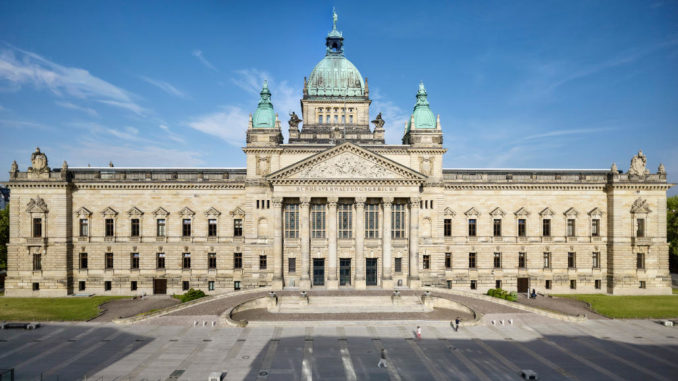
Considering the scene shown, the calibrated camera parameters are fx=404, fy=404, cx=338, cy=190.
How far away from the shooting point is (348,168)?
184 feet

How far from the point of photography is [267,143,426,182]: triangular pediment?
5550 cm

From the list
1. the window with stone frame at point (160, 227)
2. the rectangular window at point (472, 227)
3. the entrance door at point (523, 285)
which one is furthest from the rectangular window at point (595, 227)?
the window with stone frame at point (160, 227)

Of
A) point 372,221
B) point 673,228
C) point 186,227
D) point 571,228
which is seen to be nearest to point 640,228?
point 571,228

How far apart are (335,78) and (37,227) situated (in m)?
51.0

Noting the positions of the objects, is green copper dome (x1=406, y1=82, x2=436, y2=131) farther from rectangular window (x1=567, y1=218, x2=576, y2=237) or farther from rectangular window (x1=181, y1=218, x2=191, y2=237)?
rectangular window (x1=181, y1=218, x2=191, y2=237)

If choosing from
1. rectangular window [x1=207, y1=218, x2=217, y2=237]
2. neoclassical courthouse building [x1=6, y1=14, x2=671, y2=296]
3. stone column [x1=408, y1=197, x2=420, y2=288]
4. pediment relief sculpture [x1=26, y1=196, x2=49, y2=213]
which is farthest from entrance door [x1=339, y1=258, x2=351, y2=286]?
pediment relief sculpture [x1=26, y1=196, x2=49, y2=213]

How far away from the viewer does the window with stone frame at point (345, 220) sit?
57.6 meters

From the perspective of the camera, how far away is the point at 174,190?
59.6m

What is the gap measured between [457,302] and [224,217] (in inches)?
1359

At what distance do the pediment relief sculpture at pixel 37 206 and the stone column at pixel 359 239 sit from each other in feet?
144

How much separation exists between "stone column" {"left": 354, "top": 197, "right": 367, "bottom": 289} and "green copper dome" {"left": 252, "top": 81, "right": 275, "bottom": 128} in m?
17.5

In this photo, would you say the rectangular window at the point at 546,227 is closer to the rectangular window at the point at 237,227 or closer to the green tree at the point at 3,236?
the rectangular window at the point at 237,227

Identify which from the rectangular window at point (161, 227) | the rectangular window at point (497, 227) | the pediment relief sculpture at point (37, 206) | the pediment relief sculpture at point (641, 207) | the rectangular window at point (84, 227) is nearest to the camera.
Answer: the pediment relief sculpture at point (37, 206)

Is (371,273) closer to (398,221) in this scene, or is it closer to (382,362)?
(398,221)
